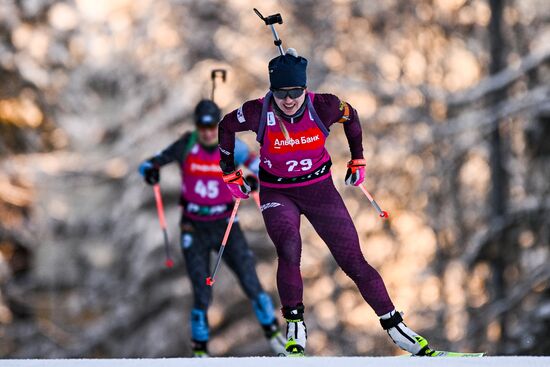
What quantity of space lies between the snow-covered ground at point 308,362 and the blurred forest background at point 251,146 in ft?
43.7

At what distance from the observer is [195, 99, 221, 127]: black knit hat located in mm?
7598

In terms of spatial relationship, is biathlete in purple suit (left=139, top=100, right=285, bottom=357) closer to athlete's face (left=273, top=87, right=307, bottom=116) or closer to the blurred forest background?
athlete's face (left=273, top=87, right=307, bottom=116)

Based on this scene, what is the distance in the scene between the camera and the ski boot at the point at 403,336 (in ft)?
19.8

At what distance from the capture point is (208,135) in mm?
7695

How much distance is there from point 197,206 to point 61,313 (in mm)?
15303

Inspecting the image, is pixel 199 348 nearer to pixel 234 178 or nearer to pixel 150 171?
pixel 150 171

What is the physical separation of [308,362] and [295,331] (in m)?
0.64

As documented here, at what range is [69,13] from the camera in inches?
841

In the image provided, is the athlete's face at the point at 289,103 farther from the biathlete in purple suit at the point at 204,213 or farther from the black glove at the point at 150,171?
the black glove at the point at 150,171

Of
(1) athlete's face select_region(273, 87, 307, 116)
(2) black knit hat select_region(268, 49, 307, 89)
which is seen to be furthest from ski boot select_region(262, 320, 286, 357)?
(2) black knit hat select_region(268, 49, 307, 89)

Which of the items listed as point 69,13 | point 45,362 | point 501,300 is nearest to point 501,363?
point 45,362

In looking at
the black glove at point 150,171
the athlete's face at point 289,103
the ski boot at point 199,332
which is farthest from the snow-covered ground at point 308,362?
the black glove at point 150,171

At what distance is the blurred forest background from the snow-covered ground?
13333 millimetres

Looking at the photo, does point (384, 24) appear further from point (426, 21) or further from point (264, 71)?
point (264, 71)
